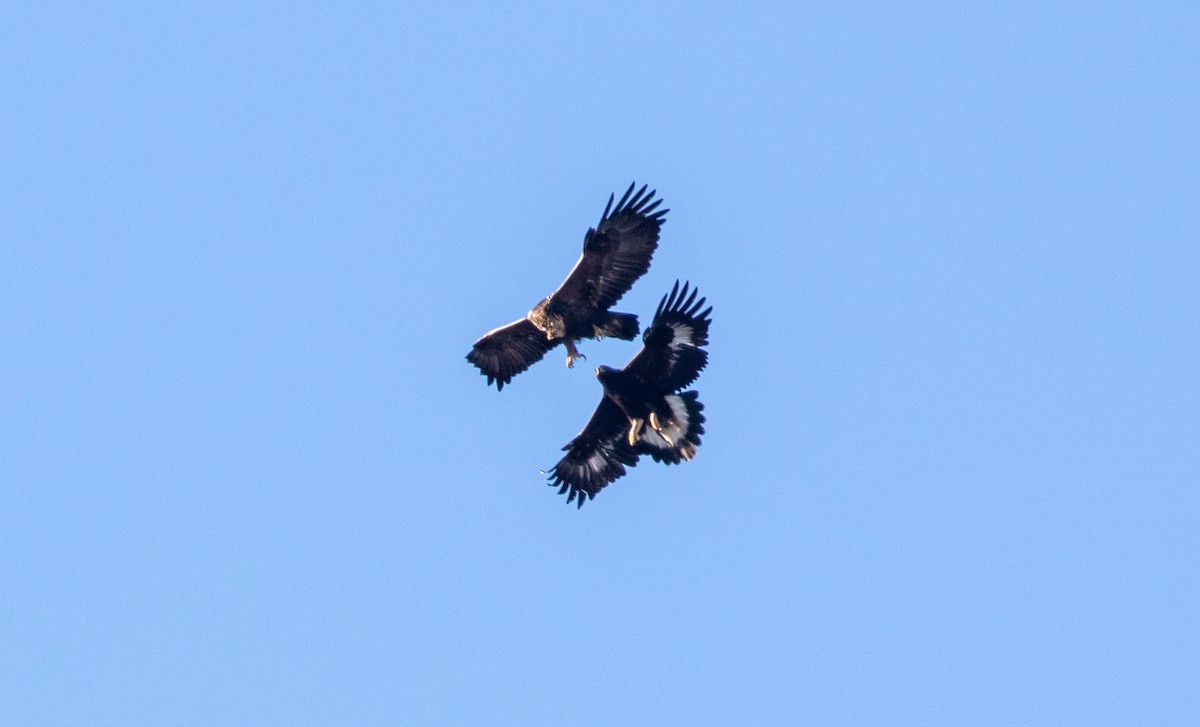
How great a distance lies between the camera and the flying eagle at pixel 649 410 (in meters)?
41.4

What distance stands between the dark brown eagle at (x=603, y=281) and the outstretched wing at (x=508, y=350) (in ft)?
0.16

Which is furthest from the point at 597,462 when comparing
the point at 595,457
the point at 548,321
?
the point at 548,321

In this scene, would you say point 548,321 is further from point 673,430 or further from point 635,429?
point 673,430

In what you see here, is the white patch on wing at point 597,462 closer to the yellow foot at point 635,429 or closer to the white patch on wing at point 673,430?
the yellow foot at point 635,429

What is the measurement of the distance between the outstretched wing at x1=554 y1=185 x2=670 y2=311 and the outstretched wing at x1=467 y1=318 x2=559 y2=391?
5.24 ft

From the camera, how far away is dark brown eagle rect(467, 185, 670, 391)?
42.3 metres

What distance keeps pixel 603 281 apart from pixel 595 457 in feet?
12.0

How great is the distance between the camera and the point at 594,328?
42.8 metres

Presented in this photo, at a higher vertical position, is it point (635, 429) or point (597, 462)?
point (597, 462)

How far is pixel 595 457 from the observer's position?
1753 inches

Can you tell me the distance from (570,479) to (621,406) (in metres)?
2.48

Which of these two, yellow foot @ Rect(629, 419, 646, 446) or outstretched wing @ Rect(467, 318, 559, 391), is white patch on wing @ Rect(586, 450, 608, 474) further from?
outstretched wing @ Rect(467, 318, 559, 391)

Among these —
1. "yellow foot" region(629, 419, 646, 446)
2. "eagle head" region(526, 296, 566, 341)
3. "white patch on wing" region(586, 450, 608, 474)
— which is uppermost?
"eagle head" region(526, 296, 566, 341)

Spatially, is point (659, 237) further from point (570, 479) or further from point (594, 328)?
point (570, 479)
